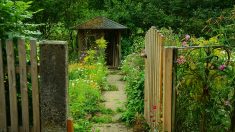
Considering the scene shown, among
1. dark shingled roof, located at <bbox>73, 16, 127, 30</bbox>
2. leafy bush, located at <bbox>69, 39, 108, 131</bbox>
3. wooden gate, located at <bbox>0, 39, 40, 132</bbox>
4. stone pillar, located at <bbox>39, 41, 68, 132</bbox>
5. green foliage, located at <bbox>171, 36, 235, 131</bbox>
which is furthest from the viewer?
dark shingled roof, located at <bbox>73, 16, 127, 30</bbox>

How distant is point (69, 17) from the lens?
22797mm

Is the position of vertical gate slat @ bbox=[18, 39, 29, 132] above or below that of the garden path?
above

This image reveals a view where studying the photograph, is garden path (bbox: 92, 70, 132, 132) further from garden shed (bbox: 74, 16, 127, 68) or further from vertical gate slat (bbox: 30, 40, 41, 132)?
garden shed (bbox: 74, 16, 127, 68)

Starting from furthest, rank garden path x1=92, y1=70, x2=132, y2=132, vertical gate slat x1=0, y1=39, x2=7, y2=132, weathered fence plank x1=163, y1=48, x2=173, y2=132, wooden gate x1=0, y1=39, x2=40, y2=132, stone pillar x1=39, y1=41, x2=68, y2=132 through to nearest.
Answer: garden path x1=92, y1=70, x2=132, y2=132 → vertical gate slat x1=0, y1=39, x2=7, y2=132 → wooden gate x1=0, y1=39, x2=40, y2=132 → stone pillar x1=39, y1=41, x2=68, y2=132 → weathered fence plank x1=163, y1=48, x2=173, y2=132

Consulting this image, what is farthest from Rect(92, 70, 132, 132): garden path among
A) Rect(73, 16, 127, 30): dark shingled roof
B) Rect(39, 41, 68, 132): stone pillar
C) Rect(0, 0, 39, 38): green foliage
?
Rect(73, 16, 127, 30): dark shingled roof

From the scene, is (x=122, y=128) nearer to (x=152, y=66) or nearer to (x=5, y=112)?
(x=152, y=66)

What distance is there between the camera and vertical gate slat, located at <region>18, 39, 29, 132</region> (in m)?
5.15

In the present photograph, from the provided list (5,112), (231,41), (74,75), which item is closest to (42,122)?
(5,112)

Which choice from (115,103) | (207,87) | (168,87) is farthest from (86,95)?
(207,87)

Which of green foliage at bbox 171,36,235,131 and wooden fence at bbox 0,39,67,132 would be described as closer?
green foliage at bbox 171,36,235,131

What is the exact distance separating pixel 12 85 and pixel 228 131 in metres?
2.92

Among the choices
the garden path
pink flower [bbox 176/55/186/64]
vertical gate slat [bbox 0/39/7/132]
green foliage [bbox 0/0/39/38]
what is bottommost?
the garden path

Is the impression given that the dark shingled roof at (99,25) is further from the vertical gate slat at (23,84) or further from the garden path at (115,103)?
the vertical gate slat at (23,84)

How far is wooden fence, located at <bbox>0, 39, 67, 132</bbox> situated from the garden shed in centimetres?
1296
